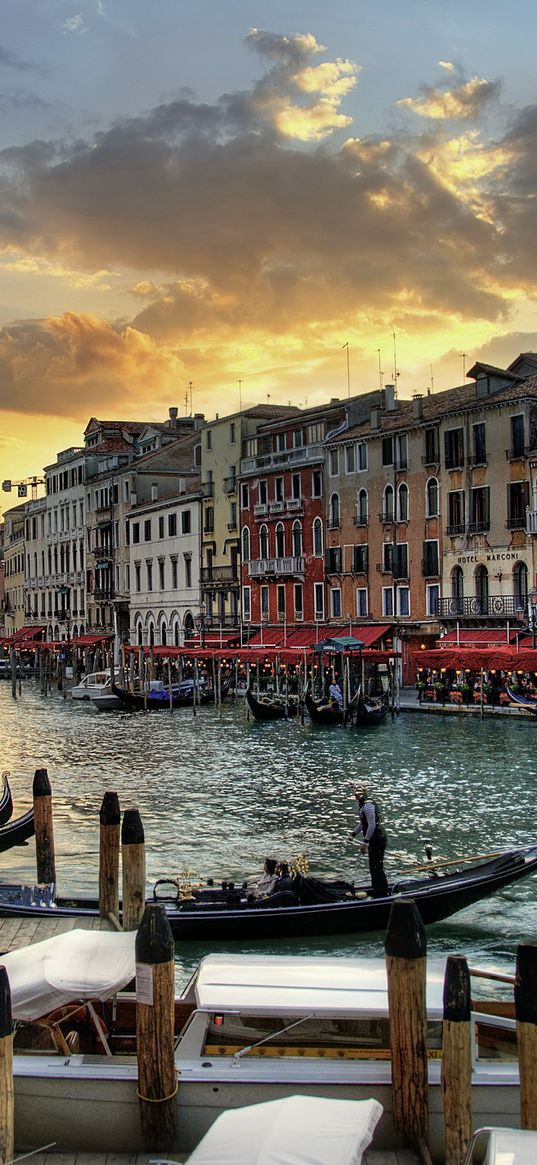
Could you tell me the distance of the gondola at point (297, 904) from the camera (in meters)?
10.0

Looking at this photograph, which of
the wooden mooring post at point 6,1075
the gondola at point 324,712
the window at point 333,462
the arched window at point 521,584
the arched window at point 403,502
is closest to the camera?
the wooden mooring post at point 6,1075

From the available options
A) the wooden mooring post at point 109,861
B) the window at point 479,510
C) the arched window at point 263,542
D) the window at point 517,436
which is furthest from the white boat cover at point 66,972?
the arched window at point 263,542

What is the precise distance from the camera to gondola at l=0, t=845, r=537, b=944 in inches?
395

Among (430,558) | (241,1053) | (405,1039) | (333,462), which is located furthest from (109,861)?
(333,462)

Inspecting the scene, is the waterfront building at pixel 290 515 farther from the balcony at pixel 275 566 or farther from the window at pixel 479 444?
the window at pixel 479 444

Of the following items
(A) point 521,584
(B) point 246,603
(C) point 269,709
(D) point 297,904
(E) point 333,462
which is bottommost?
(C) point 269,709

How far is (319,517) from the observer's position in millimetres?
42531

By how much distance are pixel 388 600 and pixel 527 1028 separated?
3335 cm

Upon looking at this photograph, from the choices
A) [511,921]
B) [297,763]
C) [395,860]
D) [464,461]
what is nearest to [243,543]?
[464,461]

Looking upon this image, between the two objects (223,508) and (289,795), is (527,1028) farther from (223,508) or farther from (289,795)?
(223,508)

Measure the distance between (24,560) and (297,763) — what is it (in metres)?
56.0

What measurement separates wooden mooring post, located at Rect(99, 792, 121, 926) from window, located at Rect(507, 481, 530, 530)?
81.2 feet

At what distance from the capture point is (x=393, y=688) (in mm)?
34156

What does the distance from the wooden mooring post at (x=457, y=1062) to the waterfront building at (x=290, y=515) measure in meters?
35.6
